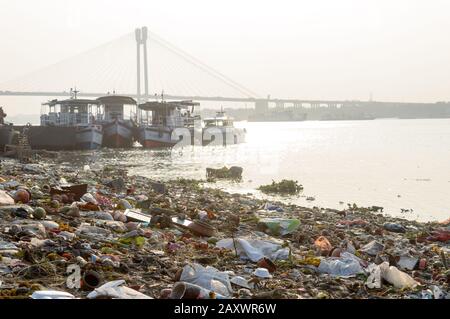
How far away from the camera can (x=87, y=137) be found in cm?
3506

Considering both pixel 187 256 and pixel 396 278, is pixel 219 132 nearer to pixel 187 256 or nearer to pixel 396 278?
pixel 187 256

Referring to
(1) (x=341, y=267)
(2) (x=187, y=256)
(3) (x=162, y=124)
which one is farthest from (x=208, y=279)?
(3) (x=162, y=124)

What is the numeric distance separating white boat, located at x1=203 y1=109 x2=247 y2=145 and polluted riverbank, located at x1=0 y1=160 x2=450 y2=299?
42.1 metres

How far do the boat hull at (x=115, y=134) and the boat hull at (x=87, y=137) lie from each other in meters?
2.53

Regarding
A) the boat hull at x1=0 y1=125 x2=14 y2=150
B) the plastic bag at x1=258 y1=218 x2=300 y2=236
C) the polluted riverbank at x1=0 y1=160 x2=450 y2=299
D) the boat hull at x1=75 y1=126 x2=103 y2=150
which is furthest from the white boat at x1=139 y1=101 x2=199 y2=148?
the plastic bag at x1=258 y1=218 x2=300 y2=236

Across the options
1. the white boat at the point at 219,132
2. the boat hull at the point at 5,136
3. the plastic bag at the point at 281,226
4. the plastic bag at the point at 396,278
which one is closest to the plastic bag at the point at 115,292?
the plastic bag at the point at 396,278

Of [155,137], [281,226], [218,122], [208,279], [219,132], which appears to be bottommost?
[281,226]

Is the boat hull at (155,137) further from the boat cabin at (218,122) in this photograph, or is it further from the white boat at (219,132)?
the boat cabin at (218,122)

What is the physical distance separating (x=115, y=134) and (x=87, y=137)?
12.4 feet

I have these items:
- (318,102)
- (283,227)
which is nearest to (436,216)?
(283,227)

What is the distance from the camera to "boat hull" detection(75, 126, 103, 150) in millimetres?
34875

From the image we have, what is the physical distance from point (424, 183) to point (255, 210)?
513 inches

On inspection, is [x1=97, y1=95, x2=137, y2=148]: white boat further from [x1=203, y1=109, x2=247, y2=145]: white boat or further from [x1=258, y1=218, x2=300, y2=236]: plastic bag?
[x1=258, y1=218, x2=300, y2=236]: plastic bag
